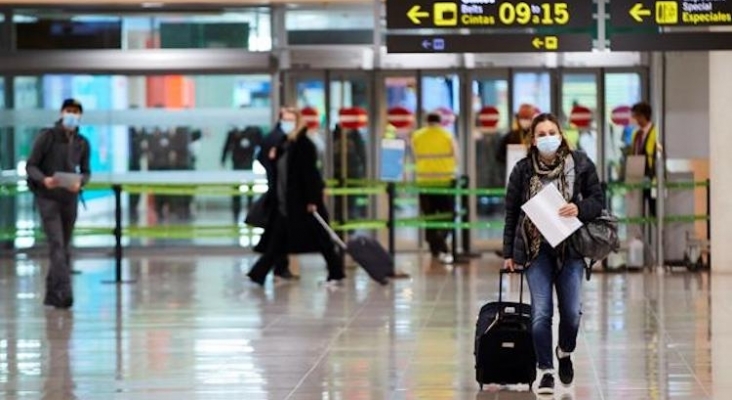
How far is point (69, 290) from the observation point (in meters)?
17.2

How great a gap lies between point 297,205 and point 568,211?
8.60m

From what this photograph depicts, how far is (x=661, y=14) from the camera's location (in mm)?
15195

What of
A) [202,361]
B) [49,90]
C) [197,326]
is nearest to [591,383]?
[202,361]

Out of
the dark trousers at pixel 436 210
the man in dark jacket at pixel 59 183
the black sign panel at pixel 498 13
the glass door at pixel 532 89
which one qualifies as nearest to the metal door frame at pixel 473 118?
the glass door at pixel 532 89

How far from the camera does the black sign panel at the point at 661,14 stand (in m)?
15.1

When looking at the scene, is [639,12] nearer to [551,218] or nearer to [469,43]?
[469,43]

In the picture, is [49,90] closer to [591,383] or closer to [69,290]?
[69,290]

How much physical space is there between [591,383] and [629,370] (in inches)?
26.5

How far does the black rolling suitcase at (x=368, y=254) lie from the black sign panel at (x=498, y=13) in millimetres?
4507

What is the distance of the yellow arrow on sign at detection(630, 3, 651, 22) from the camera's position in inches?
598

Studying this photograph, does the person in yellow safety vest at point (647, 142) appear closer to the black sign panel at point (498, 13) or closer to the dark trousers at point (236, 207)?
the black sign panel at point (498, 13)

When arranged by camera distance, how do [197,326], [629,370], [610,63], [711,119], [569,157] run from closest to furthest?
[569,157], [629,370], [197,326], [711,119], [610,63]

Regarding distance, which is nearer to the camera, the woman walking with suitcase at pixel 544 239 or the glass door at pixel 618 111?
the woman walking with suitcase at pixel 544 239

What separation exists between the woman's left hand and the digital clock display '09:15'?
440 cm
